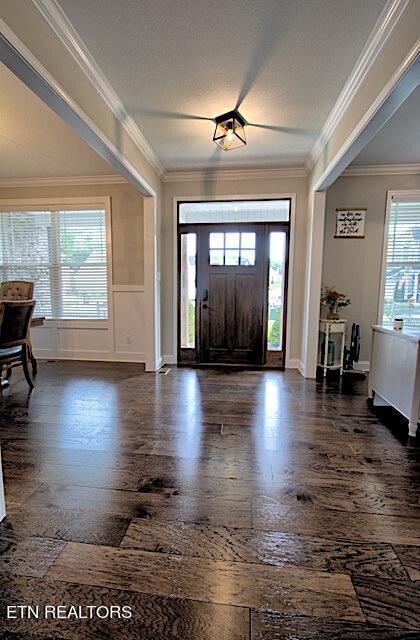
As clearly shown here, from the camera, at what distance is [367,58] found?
202cm

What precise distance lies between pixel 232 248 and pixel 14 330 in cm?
287

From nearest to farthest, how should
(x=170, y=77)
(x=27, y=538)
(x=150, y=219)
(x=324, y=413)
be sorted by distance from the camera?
(x=27, y=538)
(x=170, y=77)
(x=324, y=413)
(x=150, y=219)

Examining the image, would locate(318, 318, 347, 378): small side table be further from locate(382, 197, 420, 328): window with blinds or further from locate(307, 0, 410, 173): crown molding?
locate(307, 0, 410, 173): crown molding

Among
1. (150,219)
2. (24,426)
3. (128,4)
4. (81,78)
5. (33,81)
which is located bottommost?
(24,426)

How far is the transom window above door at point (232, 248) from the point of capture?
14.1ft

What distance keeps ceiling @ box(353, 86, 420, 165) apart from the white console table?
1942mm

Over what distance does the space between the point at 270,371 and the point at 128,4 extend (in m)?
3.78

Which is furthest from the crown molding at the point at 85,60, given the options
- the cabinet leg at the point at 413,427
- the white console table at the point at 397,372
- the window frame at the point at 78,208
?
the cabinet leg at the point at 413,427

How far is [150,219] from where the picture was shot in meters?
3.98

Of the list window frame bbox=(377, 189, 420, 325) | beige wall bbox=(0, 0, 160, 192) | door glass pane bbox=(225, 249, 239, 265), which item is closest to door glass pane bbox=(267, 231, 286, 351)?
door glass pane bbox=(225, 249, 239, 265)

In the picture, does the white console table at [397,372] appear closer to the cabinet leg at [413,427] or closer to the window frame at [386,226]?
the cabinet leg at [413,427]

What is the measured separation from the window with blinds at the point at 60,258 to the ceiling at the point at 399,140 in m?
3.62

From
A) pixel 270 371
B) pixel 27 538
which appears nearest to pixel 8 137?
pixel 27 538

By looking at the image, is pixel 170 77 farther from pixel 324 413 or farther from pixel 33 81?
pixel 324 413
